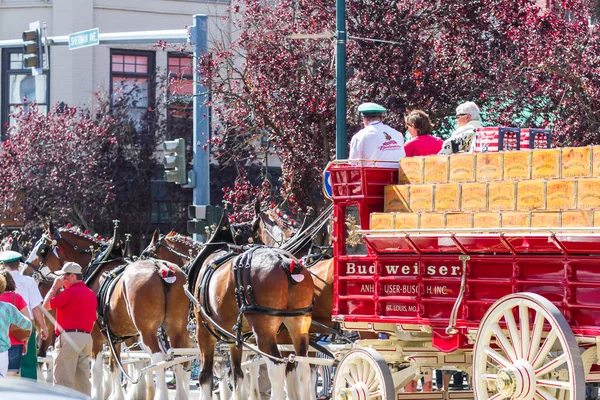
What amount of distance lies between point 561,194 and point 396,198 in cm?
181

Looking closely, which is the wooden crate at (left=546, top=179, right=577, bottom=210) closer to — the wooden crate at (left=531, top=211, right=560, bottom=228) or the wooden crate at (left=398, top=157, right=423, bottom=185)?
the wooden crate at (left=531, top=211, right=560, bottom=228)

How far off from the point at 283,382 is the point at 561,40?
7349mm

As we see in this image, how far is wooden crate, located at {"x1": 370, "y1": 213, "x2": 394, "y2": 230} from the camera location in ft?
30.5

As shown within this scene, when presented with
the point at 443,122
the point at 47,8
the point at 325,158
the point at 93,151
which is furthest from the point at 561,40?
the point at 47,8

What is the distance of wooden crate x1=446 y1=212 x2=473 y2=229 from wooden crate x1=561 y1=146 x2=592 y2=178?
81 cm

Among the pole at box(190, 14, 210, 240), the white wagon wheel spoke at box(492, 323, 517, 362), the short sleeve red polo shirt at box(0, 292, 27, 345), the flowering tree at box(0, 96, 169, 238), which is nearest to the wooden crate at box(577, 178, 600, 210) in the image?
the white wagon wheel spoke at box(492, 323, 517, 362)

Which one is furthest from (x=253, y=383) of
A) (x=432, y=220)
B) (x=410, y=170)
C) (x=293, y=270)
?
(x=432, y=220)

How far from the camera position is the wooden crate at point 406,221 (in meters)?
9.04

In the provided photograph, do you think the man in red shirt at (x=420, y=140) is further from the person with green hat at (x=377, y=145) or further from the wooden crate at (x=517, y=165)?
the wooden crate at (x=517, y=165)

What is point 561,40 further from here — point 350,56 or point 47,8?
point 47,8

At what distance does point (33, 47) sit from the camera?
20703 millimetres

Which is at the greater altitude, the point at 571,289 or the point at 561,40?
the point at 561,40

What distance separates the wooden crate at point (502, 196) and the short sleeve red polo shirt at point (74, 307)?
5.90 m

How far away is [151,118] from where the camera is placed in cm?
2958
